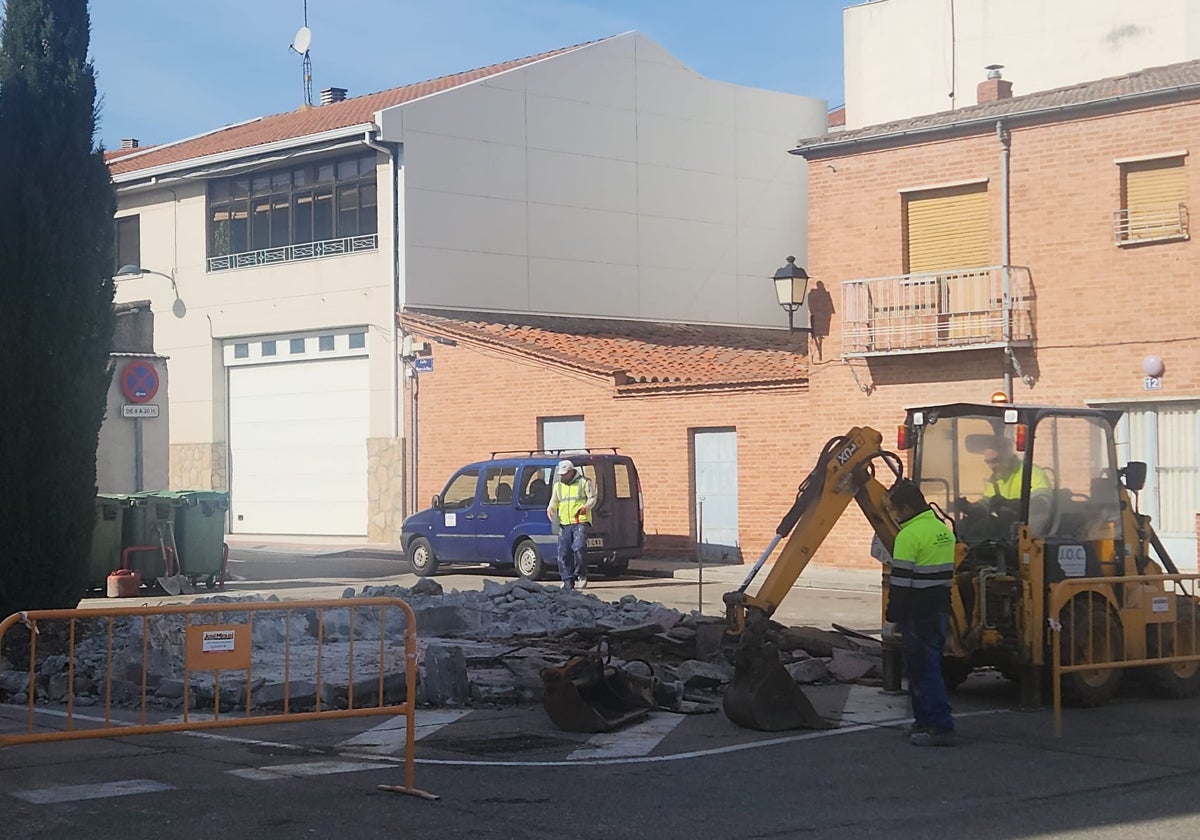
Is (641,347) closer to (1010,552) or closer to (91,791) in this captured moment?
(1010,552)

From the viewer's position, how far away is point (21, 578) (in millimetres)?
13062

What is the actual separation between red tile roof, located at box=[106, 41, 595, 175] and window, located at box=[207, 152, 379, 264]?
2.65 feet

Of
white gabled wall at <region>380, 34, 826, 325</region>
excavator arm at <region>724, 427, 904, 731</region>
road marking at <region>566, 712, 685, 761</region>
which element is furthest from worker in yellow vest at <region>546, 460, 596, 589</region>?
road marking at <region>566, 712, 685, 761</region>

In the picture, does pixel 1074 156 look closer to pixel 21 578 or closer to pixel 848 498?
pixel 848 498

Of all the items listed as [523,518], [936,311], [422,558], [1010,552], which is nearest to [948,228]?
[936,311]

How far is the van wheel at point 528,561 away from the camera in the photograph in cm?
2425

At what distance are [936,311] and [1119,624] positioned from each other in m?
11.9

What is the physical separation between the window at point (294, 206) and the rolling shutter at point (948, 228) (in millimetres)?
12369

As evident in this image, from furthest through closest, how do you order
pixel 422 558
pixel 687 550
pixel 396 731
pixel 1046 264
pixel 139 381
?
pixel 687 550, pixel 422 558, pixel 139 381, pixel 1046 264, pixel 396 731

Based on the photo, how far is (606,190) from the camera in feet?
114

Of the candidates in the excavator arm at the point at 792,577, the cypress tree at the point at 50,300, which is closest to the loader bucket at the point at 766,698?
the excavator arm at the point at 792,577

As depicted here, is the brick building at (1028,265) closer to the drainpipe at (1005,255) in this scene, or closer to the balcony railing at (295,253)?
the drainpipe at (1005,255)

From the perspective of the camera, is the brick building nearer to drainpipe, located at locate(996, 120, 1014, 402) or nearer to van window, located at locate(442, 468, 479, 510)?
drainpipe, located at locate(996, 120, 1014, 402)

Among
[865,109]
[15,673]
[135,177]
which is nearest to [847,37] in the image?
[865,109]
